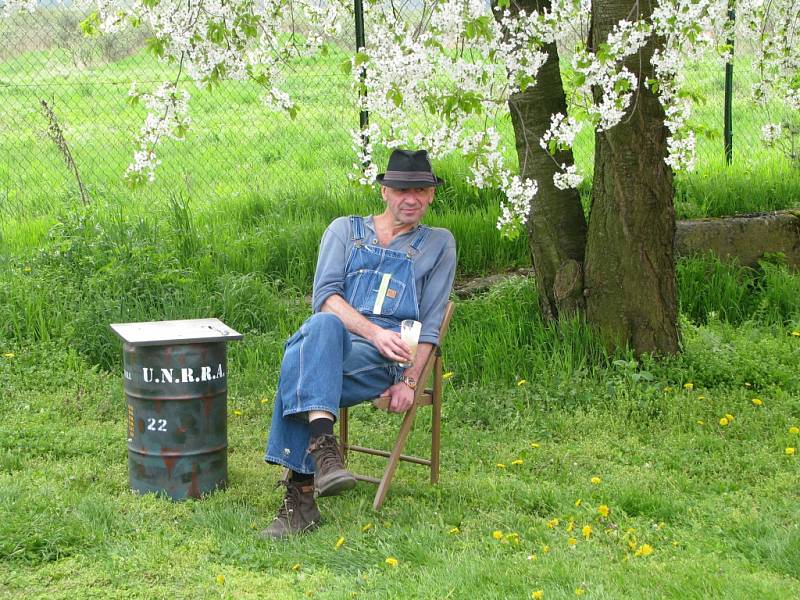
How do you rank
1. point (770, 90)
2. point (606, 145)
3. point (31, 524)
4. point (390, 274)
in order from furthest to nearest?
point (770, 90)
point (606, 145)
point (390, 274)
point (31, 524)

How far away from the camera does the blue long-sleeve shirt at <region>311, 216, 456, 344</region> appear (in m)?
4.72

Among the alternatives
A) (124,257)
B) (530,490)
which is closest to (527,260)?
(124,257)

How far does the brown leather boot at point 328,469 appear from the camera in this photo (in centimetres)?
409

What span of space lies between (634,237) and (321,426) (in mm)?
2592

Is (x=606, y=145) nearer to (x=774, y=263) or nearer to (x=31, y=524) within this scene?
(x=774, y=263)

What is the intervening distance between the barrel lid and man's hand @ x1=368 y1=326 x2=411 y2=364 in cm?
65

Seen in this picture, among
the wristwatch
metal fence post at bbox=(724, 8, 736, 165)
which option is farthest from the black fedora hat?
metal fence post at bbox=(724, 8, 736, 165)

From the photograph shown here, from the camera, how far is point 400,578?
3.71m

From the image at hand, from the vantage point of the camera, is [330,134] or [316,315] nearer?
[316,315]

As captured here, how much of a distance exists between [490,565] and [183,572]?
116cm

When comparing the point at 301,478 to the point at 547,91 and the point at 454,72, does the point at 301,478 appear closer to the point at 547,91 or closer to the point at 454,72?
the point at 454,72

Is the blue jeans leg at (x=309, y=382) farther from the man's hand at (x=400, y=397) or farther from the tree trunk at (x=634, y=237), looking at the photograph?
the tree trunk at (x=634, y=237)

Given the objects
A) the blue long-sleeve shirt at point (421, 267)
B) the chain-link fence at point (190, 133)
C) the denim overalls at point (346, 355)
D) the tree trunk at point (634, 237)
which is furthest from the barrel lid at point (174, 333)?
the chain-link fence at point (190, 133)

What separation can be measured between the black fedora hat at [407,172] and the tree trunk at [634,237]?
5.19 ft
